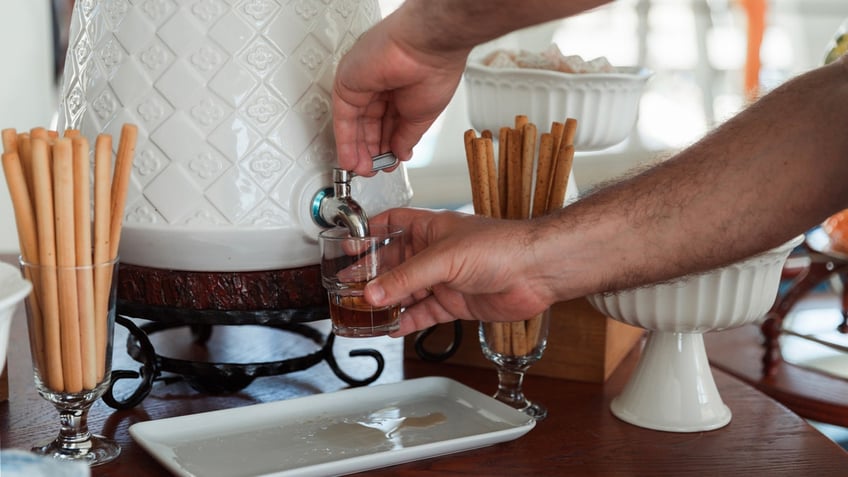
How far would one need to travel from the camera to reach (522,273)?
0.99 meters

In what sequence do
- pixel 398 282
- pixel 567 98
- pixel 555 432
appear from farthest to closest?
1. pixel 567 98
2. pixel 555 432
3. pixel 398 282

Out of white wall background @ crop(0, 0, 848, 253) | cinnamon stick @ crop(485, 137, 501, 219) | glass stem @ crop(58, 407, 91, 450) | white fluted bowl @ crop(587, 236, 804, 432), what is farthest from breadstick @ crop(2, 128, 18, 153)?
white wall background @ crop(0, 0, 848, 253)

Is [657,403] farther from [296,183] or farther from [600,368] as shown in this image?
[296,183]

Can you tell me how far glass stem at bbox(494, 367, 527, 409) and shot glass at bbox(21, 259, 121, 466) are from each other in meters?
0.43

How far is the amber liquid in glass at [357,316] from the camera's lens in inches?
37.1

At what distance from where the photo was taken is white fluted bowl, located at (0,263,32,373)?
2.21 ft

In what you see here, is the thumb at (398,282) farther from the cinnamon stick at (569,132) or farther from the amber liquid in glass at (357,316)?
the cinnamon stick at (569,132)

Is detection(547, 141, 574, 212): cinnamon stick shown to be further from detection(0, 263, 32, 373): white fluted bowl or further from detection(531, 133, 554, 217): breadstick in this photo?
detection(0, 263, 32, 373): white fluted bowl

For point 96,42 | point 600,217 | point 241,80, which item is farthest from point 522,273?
point 96,42

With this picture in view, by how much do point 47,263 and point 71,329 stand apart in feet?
0.20

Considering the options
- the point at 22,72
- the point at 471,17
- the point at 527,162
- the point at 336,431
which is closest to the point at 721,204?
the point at 527,162

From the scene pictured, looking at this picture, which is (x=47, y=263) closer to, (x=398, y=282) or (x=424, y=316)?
(x=398, y=282)

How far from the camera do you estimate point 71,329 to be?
2.74 feet

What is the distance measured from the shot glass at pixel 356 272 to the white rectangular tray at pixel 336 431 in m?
0.11
